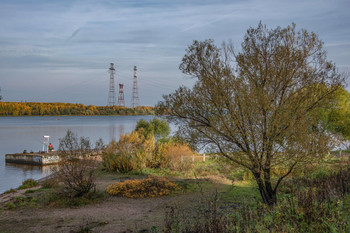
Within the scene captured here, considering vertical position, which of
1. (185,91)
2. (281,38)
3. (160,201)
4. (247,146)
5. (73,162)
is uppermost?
(281,38)

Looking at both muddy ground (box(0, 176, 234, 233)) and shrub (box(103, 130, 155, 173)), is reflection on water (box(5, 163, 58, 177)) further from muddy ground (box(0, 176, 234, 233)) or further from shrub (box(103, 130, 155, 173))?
muddy ground (box(0, 176, 234, 233))

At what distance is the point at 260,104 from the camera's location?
9.41 metres

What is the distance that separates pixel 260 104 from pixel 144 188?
643 cm

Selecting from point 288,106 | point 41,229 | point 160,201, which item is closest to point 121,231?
point 41,229

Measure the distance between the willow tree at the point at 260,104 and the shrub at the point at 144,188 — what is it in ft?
11.8

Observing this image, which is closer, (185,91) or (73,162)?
(185,91)

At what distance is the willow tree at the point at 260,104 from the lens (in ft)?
30.6

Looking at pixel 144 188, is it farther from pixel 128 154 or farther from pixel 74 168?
pixel 128 154

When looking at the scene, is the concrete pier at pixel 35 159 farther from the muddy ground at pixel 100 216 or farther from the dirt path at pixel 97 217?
the dirt path at pixel 97 217

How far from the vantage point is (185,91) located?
34.4 ft

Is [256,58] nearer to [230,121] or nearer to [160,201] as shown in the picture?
[230,121]

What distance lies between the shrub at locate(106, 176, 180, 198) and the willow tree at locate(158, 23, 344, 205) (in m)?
3.60

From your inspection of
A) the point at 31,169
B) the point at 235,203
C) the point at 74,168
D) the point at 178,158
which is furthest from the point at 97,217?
the point at 31,169

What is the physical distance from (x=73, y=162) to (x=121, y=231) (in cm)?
523
